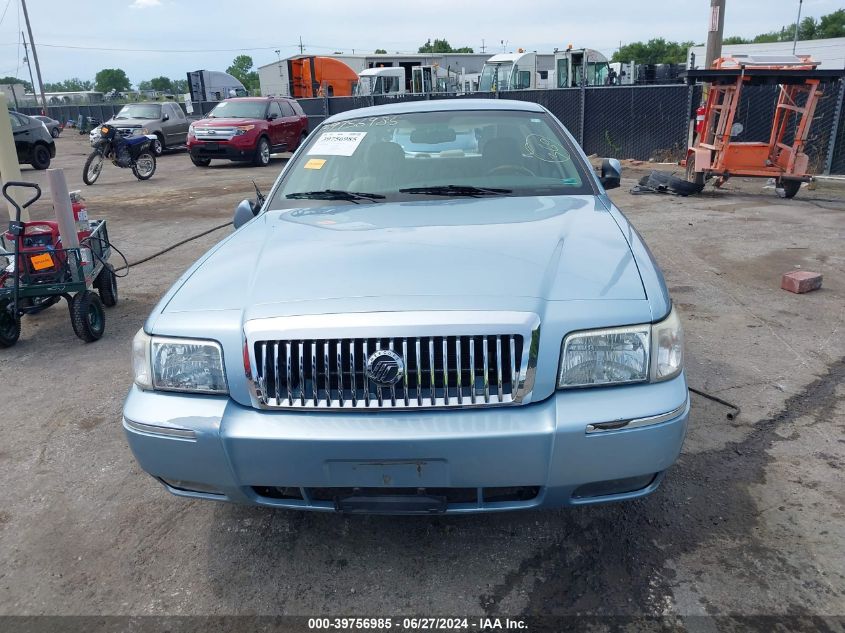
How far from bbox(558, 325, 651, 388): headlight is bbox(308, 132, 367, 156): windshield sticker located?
2.18 meters

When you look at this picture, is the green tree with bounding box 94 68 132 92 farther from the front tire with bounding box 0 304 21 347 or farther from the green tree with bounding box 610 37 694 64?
the front tire with bounding box 0 304 21 347

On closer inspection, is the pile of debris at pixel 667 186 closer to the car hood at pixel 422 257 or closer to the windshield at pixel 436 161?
the windshield at pixel 436 161

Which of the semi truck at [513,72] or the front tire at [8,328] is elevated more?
the semi truck at [513,72]

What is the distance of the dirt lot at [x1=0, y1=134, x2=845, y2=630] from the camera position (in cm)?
240

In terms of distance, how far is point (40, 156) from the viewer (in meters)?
18.2

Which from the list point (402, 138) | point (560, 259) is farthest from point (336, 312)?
point (402, 138)

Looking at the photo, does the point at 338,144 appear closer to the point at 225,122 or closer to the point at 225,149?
the point at 225,149

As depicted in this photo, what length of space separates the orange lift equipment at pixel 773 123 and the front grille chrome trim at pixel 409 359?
9657 mm

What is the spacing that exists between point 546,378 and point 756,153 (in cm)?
1004

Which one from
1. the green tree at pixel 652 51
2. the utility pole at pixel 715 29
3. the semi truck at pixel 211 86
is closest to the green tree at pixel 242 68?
the green tree at pixel 652 51

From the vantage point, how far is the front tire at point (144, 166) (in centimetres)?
1591

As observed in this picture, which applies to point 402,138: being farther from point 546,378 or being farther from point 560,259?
point 546,378

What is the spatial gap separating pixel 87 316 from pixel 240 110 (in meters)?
14.3

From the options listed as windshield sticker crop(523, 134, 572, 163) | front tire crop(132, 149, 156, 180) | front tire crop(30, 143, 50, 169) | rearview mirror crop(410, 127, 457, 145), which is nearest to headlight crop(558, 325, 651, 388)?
windshield sticker crop(523, 134, 572, 163)
